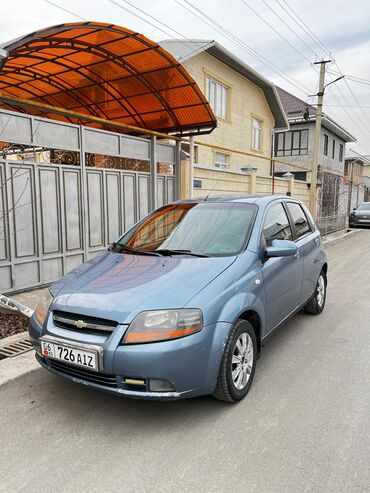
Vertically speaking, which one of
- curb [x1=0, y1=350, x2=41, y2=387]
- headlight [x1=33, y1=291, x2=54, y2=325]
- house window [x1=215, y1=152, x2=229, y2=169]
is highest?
house window [x1=215, y1=152, x2=229, y2=169]

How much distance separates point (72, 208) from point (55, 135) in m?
1.24

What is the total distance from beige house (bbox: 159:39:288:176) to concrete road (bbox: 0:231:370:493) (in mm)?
9531

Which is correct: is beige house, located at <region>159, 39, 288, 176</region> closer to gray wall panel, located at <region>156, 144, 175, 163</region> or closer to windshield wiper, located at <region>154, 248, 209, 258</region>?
gray wall panel, located at <region>156, 144, 175, 163</region>

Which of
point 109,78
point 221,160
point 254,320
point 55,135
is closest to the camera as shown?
point 254,320

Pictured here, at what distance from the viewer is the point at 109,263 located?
11.4 ft

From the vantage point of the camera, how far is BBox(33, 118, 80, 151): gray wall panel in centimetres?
599

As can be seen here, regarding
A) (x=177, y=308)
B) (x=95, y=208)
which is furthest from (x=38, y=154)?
(x=177, y=308)

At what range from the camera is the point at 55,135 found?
626cm

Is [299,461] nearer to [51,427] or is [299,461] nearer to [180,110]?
[51,427]

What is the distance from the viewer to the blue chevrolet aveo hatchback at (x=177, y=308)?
2555 millimetres

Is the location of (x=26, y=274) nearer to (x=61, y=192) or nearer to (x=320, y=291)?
(x=61, y=192)

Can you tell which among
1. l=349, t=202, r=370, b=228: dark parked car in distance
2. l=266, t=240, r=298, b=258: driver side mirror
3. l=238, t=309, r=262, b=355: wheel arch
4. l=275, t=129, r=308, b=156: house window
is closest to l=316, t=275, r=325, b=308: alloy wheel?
l=266, t=240, r=298, b=258: driver side mirror

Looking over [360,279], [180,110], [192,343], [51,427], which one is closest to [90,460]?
[51,427]

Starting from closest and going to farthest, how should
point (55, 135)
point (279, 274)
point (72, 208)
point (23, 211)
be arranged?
point (279, 274) → point (23, 211) → point (55, 135) → point (72, 208)
